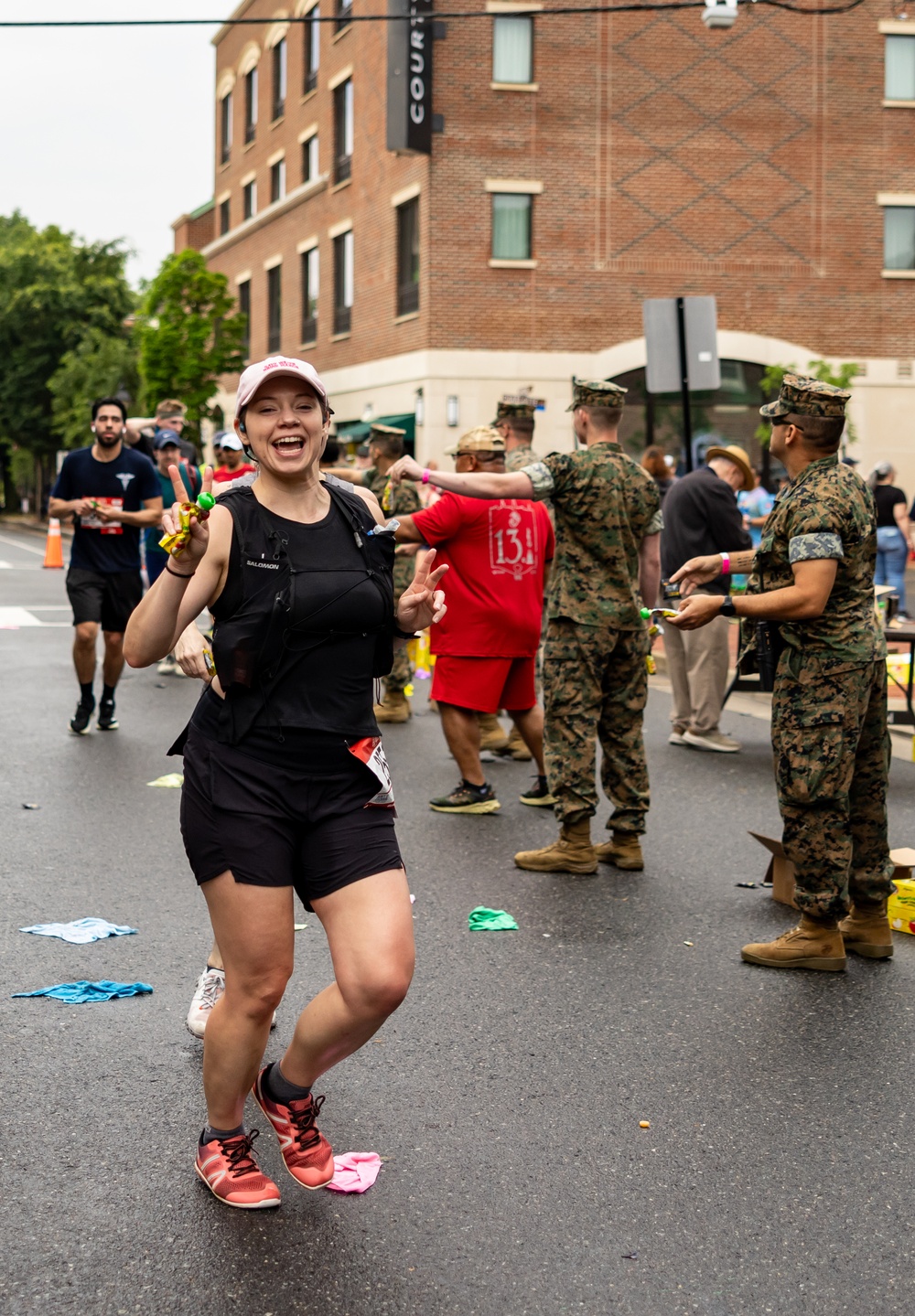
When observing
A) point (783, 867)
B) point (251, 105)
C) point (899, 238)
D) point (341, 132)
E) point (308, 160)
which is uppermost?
point (251, 105)

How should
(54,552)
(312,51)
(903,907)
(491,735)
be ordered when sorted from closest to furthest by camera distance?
(903,907) → (491,735) → (54,552) → (312,51)

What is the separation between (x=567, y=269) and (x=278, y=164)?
47.5ft

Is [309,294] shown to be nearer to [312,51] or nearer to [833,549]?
[312,51]

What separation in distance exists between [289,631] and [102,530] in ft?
23.9

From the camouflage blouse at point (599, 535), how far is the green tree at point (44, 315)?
5682cm

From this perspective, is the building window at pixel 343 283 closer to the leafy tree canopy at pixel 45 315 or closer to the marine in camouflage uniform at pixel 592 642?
the leafy tree canopy at pixel 45 315

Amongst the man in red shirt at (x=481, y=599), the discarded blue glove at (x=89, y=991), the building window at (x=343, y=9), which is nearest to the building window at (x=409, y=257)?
the building window at (x=343, y=9)

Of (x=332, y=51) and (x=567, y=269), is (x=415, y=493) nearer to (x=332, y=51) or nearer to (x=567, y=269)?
(x=567, y=269)

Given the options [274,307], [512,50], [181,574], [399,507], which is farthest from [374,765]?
[274,307]

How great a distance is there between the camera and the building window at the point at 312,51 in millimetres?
37312

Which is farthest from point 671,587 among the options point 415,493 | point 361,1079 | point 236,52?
point 236,52

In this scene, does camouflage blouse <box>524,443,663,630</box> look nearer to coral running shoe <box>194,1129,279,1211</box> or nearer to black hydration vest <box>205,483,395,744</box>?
black hydration vest <box>205,483,395,744</box>

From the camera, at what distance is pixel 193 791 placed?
3607 millimetres

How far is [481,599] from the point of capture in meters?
8.12
